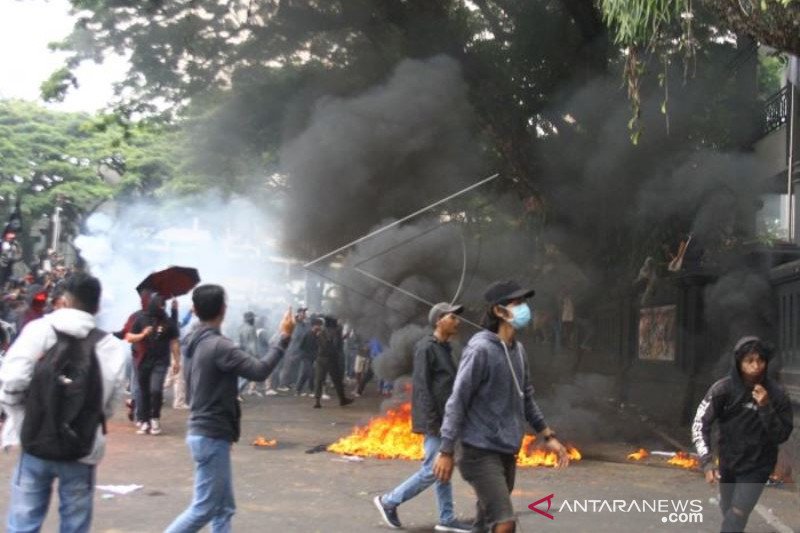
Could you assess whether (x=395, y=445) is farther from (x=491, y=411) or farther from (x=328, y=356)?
(x=328, y=356)

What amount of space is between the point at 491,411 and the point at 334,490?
331cm

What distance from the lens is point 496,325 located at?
4.75 meters

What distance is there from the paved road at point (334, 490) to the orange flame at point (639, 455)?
0.40 feet

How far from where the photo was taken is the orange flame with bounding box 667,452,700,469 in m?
9.44

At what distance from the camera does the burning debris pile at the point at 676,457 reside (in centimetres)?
946

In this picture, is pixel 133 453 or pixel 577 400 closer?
pixel 133 453

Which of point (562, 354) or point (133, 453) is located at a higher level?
point (562, 354)

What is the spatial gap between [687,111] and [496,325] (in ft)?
38.5

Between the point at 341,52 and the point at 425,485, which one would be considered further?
the point at 341,52

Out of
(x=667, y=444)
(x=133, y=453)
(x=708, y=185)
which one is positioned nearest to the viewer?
(x=133, y=453)

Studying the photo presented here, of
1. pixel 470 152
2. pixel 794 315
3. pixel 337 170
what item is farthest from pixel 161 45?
pixel 794 315

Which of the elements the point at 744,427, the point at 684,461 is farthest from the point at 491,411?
the point at 684,461

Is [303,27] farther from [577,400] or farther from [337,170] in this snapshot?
[577,400]

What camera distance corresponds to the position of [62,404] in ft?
12.7
